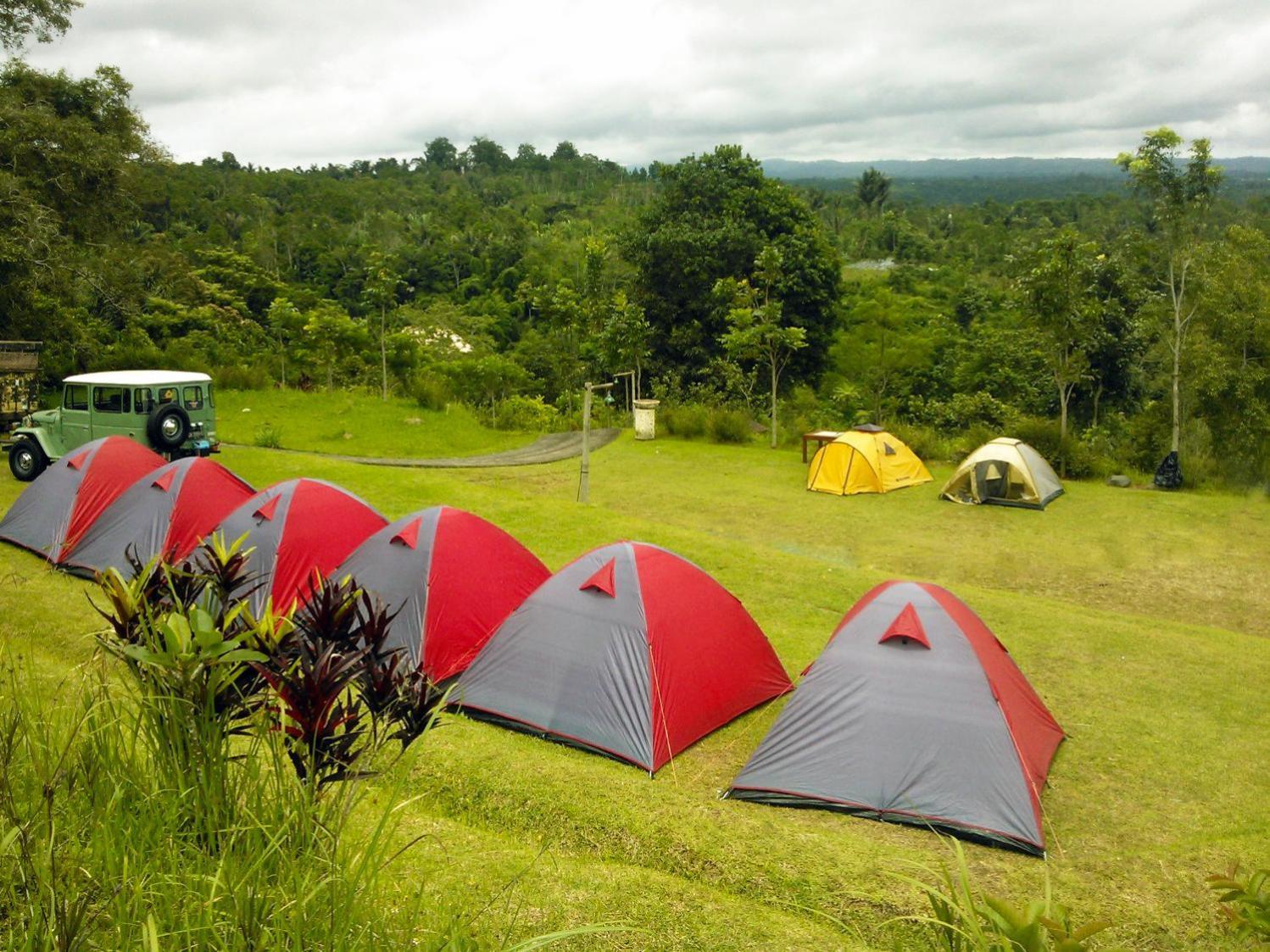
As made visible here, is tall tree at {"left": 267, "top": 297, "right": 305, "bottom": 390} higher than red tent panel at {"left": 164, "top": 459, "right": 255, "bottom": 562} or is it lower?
higher

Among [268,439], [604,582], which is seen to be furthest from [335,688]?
[268,439]

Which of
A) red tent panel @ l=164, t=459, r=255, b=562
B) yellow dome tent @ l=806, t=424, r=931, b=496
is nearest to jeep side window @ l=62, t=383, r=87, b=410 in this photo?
red tent panel @ l=164, t=459, r=255, b=562

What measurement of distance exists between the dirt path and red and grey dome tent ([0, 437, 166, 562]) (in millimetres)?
6029

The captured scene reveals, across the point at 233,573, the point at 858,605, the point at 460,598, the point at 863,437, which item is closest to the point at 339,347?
the point at 863,437

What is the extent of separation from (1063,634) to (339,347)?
2244 centimetres

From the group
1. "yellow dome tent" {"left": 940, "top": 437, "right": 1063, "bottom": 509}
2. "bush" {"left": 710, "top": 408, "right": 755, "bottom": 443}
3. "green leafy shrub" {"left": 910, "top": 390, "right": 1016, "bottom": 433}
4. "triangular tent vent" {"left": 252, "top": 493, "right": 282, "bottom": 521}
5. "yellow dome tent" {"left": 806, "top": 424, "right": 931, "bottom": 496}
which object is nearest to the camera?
"triangular tent vent" {"left": 252, "top": 493, "right": 282, "bottom": 521}

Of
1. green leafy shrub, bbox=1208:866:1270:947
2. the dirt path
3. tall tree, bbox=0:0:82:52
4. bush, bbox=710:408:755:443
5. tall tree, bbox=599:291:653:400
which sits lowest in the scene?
the dirt path

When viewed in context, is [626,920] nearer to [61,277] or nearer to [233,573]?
[233,573]

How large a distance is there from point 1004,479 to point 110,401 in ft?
45.1

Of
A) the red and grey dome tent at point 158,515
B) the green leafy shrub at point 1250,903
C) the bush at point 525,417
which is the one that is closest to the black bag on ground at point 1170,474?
the bush at point 525,417

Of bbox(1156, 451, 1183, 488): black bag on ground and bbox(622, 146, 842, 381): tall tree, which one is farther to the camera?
bbox(622, 146, 842, 381): tall tree

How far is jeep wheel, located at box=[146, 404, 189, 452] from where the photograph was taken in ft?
46.7

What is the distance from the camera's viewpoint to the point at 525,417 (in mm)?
23766

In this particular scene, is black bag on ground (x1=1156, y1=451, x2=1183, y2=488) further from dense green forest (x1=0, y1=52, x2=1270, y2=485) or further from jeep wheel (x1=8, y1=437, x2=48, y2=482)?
jeep wheel (x1=8, y1=437, x2=48, y2=482)
